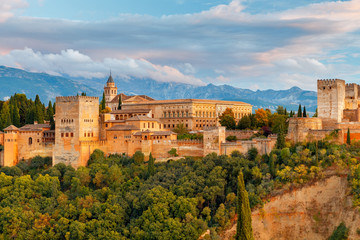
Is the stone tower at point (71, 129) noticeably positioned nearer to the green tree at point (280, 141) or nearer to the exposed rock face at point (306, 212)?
the green tree at point (280, 141)

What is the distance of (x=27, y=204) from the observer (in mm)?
47188

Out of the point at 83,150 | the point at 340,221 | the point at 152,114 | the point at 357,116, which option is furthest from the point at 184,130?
the point at 340,221

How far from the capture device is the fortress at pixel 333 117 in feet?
153

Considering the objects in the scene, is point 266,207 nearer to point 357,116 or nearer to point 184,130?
point 357,116

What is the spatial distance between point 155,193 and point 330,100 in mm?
21397

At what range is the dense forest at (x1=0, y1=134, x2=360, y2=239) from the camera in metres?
40.1

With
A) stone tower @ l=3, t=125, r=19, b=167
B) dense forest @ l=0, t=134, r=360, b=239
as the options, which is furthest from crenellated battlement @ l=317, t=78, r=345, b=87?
stone tower @ l=3, t=125, r=19, b=167

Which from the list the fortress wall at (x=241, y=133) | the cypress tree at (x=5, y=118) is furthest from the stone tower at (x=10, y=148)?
the fortress wall at (x=241, y=133)

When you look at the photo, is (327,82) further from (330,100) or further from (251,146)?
(251,146)

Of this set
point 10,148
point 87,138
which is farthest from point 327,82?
point 10,148

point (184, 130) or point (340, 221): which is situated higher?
point (184, 130)

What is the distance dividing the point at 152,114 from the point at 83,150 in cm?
1928

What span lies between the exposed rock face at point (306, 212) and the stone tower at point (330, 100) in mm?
9778

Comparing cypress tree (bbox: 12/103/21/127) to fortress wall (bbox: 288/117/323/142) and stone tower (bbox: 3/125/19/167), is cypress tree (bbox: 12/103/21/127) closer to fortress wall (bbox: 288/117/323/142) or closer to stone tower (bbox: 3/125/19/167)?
stone tower (bbox: 3/125/19/167)
